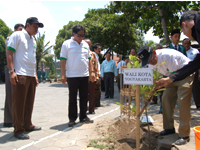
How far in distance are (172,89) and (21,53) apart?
285 centimetres

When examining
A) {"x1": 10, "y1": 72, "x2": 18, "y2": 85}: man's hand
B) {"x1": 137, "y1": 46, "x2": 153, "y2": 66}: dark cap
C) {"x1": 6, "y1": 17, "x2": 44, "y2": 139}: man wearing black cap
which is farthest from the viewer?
{"x1": 6, "y1": 17, "x2": 44, "y2": 139}: man wearing black cap

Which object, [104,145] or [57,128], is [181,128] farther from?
[57,128]

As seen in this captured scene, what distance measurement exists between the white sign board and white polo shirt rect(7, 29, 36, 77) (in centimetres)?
194

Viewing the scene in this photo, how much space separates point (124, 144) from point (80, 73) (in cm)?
177

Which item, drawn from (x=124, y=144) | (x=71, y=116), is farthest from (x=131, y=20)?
(x=124, y=144)

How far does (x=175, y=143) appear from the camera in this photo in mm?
2922

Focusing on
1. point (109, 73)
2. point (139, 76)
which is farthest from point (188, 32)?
point (109, 73)

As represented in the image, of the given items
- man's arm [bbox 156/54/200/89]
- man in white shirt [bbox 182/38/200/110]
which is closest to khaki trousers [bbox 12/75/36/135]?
man's arm [bbox 156/54/200/89]

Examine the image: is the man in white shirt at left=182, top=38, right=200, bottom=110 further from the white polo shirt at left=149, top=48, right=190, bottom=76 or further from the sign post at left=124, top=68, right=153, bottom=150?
the sign post at left=124, top=68, right=153, bottom=150

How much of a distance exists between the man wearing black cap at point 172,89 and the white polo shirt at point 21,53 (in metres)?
2.09

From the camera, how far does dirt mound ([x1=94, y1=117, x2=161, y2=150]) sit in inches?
123

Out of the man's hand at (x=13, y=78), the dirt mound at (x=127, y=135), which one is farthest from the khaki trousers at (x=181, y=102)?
the man's hand at (x=13, y=78)

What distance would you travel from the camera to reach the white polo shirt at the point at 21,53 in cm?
336

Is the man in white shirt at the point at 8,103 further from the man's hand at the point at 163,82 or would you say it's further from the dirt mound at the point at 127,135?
the man's hand at the point at 163,82
